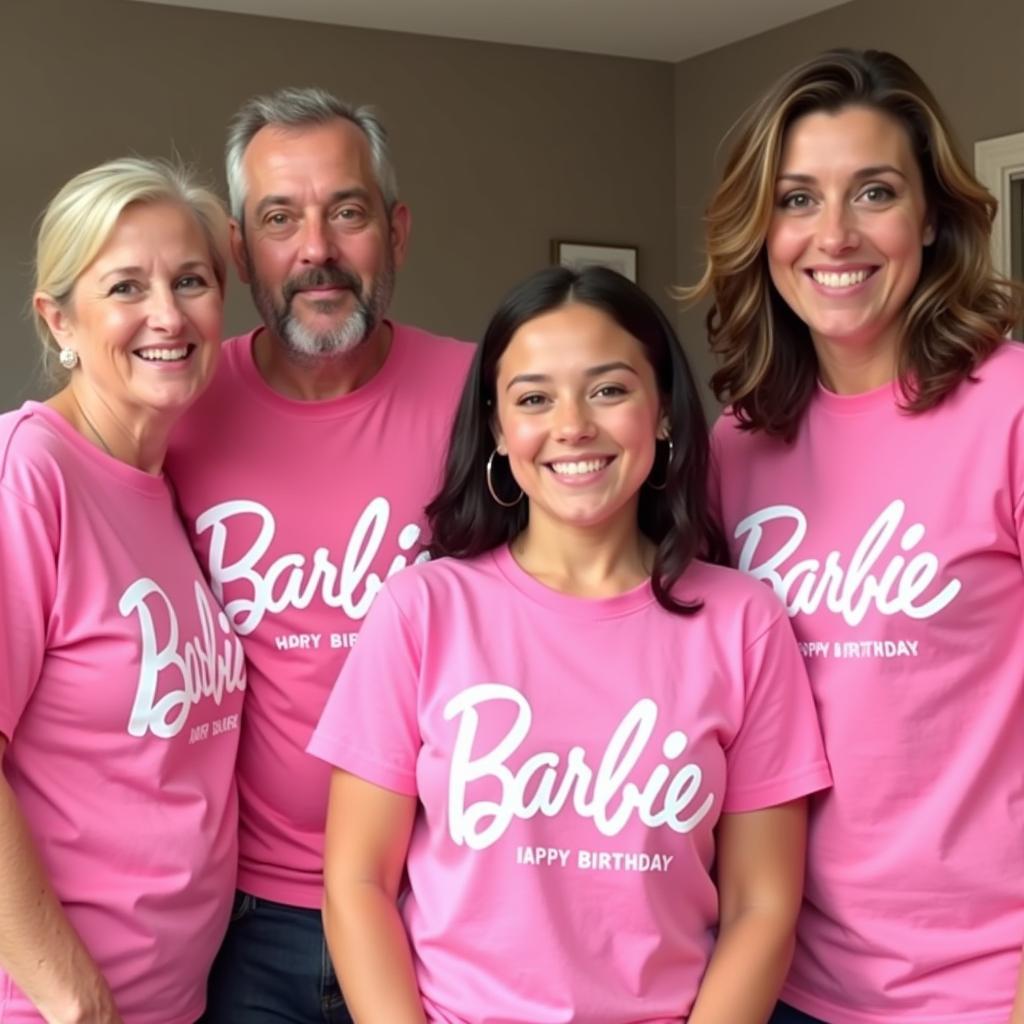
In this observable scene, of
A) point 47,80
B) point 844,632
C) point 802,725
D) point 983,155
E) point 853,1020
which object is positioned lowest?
point 853,1020

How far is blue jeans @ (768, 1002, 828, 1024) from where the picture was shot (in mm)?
1725

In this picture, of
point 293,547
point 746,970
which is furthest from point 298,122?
point 746,970

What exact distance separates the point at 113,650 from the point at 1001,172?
4437 millimetres

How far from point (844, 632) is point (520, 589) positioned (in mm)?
380

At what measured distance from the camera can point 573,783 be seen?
1606mm

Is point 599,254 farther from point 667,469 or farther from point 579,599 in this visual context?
point 579,599

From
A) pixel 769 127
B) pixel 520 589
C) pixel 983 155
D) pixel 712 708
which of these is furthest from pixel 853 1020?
pixel 983 155

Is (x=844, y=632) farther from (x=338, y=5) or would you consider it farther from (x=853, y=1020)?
(x=338, y=5)

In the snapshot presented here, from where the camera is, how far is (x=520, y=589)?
172cm

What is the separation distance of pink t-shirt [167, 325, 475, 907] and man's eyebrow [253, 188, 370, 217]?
10.8 inches

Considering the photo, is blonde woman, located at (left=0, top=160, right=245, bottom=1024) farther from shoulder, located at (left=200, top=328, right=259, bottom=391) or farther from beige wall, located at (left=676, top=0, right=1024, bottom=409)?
beige wall, located at (left=676, top=0, right=1024, bottom=409)

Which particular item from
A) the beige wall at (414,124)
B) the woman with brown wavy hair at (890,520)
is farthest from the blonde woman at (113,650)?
the beige wall at (414,124)

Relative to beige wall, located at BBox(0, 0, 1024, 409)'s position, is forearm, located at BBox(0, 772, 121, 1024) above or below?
below

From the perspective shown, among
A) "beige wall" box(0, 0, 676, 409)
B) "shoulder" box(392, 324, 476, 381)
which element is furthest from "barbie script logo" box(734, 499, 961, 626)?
"beige wall" box(0, 0, 676, 409)
